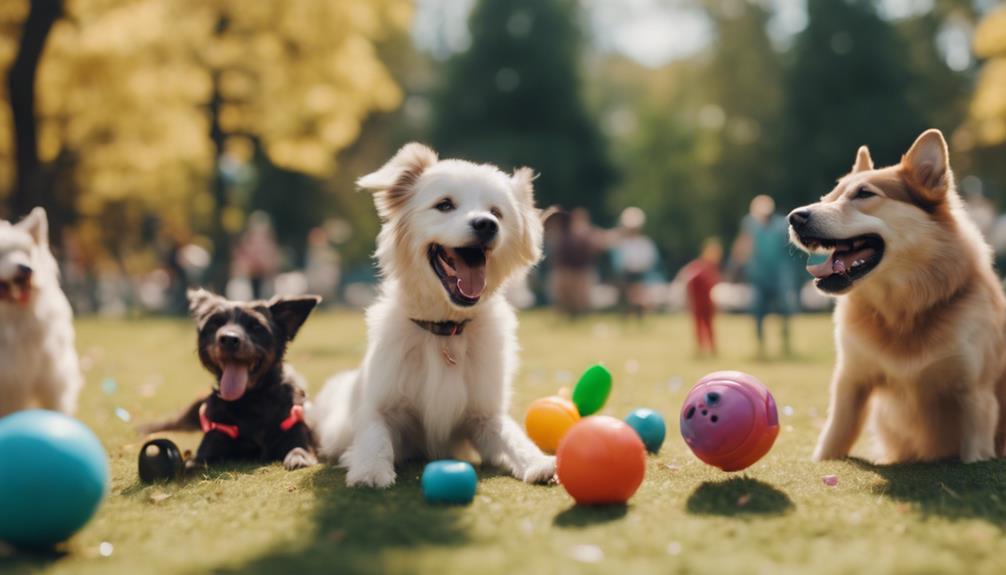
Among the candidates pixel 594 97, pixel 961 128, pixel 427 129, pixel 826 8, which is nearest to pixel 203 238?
pixel 427 129

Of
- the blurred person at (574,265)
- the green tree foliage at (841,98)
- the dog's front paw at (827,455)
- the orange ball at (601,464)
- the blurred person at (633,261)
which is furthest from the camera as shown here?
the green tree foliage at (841,98)

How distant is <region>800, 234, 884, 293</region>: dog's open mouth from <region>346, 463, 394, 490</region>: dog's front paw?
9.24ft

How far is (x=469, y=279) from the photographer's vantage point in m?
5.31

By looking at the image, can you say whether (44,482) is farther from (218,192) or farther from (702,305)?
(218,192)

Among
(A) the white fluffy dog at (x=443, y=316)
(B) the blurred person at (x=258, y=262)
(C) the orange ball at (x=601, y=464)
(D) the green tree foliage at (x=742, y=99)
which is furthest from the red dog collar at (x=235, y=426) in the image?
(D) the green tree foliage at (x=742, y=99)

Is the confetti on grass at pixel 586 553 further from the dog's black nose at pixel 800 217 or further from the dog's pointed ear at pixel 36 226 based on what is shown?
the dog's pointed ear at pixel 36 226

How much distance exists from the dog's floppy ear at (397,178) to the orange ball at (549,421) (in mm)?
1814

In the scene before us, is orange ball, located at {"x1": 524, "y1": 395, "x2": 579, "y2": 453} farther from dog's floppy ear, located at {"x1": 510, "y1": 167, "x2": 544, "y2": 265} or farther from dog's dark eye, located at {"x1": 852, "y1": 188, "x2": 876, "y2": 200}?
dog's dark eye, located at {"x1": 852, "y1": 188, "x2": 876, "y2": 200}

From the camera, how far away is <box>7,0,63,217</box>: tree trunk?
17094 millimetres

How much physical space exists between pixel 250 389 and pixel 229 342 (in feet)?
1.44

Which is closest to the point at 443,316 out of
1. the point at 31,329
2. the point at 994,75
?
the point at 31,329

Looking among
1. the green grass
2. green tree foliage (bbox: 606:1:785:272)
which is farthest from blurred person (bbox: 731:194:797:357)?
Answer: green tree foliage (bbox: 606:1:785:272)

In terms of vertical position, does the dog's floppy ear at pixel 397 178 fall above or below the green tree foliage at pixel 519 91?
below

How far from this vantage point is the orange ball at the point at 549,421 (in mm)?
6145
